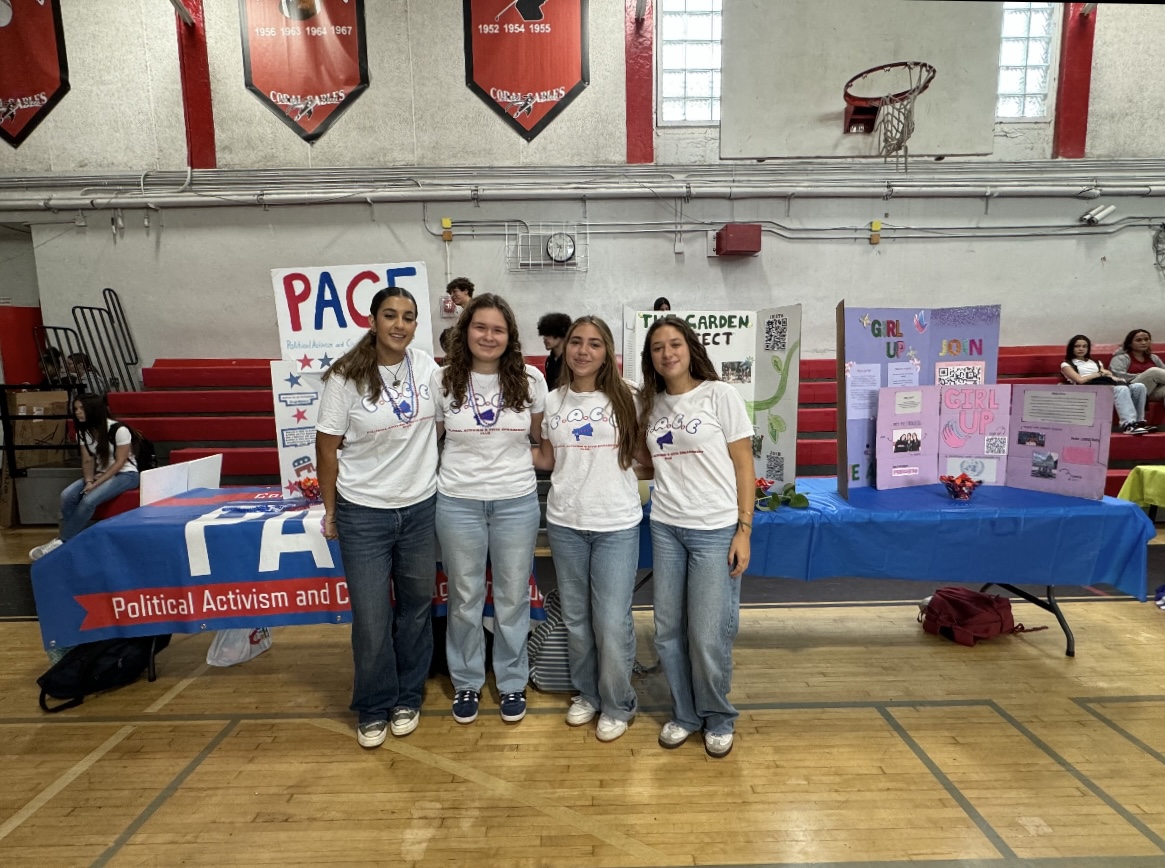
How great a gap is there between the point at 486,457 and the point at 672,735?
1268 mm

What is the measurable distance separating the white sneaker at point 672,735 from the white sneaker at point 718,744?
3.5 inches

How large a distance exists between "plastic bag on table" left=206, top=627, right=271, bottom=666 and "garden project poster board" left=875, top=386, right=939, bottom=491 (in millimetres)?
3247

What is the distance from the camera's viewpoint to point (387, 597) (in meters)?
2.23

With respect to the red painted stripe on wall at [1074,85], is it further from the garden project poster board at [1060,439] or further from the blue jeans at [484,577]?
the blue jeans at [484,577]

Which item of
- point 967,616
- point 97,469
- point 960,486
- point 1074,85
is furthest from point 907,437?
point 1074,85

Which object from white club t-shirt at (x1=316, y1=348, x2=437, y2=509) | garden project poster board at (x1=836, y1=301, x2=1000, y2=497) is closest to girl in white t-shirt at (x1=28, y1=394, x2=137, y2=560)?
white club t-shirt at (x1=316, y1=348, x2=437, y2=509)

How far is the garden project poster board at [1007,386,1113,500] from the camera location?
268cm

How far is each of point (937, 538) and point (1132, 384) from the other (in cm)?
514

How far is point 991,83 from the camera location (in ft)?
12.1

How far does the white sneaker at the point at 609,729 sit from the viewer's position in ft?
7.50

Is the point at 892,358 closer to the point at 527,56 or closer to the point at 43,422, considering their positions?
the point at 527,56

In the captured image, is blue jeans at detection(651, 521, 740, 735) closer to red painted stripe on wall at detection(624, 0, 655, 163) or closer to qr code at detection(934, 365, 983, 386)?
qr code at detection(934, 365, 983, 386)

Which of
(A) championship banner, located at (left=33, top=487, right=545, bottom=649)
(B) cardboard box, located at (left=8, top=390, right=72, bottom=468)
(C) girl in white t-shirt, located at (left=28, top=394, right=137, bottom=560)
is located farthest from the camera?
(B) cardboard box, located at (left=8, top=390, right=72, bottom=468)

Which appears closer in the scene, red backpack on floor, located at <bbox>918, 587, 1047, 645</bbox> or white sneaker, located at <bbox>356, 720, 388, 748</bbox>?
white sneaker, located at <bbox>356, 720, 388, 748</bbox>
